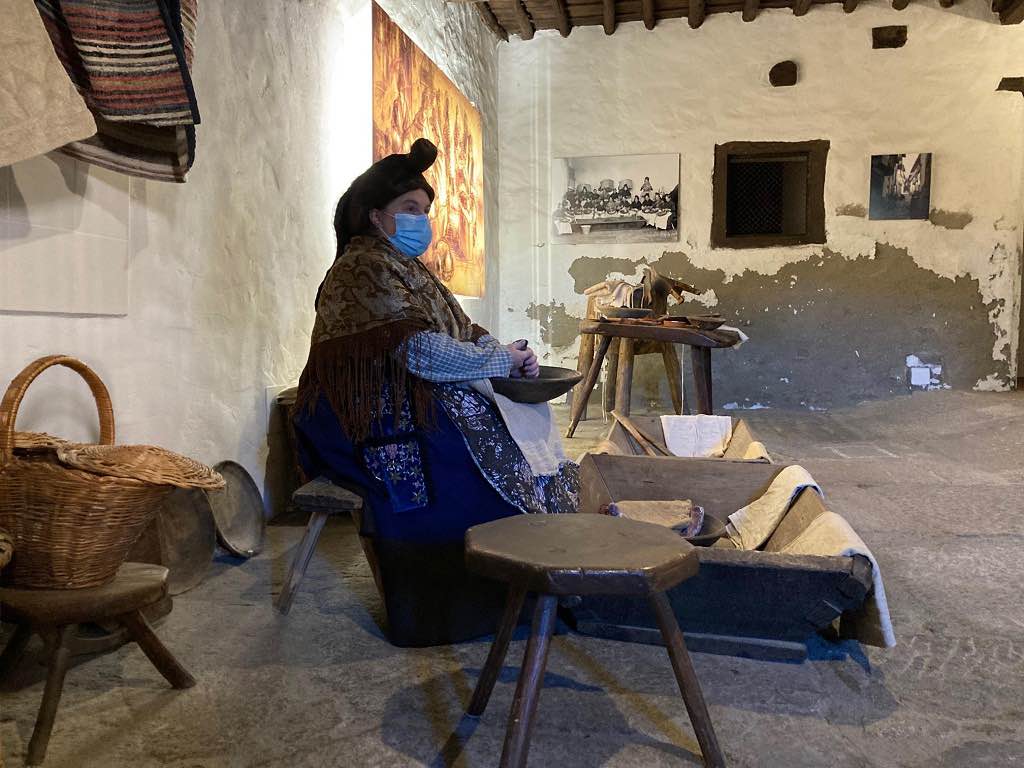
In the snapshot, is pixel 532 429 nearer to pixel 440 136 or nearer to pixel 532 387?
pixel 532 387

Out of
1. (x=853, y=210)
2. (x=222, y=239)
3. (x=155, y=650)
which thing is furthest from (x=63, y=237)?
(x=853, y=210)

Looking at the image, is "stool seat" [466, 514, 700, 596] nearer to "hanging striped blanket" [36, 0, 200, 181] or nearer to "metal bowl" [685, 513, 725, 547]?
"metal bowl" [685, 513, 725, 547]

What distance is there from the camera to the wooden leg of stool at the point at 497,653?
152cm

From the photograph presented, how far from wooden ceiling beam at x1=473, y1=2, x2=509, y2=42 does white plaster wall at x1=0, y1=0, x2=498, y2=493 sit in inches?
114

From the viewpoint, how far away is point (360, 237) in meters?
2.29

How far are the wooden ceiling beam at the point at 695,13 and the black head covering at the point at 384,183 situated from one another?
557 cm

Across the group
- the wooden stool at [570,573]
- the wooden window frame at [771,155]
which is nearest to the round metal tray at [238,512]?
the wooden stool at [570,573]

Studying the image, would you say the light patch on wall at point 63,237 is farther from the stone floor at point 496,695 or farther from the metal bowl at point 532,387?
the metal bowl at point 532,387

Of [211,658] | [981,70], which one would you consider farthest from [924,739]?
[981,70]

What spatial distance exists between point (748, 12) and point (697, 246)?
214 centimetres

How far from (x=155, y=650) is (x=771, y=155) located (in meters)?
7.00

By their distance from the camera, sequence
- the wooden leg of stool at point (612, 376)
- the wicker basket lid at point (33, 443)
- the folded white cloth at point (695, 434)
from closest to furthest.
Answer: the wicker basket lid at point (33, 443) < the folded white cloth at point (695, 434) < the wooden leg of stool at point (612, 376)

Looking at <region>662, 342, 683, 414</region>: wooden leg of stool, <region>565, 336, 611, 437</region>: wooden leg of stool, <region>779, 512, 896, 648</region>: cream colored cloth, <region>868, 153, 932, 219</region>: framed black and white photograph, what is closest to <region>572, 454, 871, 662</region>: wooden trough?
<region>779, 512, 896, 648</region>: cream colored cloth

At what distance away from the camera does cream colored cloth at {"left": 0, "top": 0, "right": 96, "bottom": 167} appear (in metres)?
1.61
